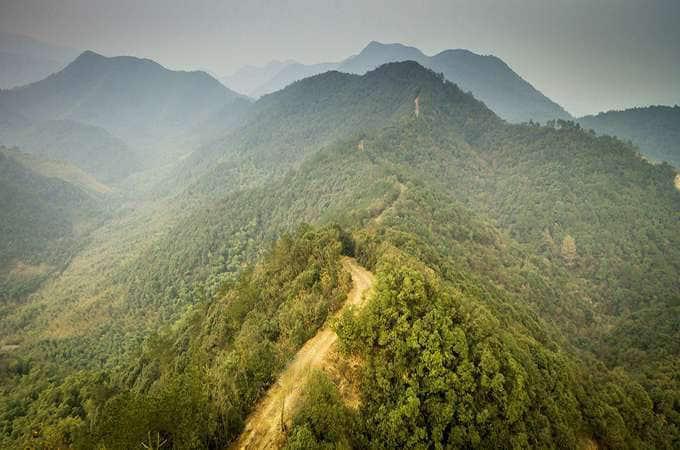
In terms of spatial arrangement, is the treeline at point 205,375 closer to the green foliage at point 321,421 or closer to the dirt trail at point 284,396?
the dirt trail at point 284,396

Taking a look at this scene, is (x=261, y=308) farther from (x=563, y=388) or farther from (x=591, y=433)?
(x=591, y=433)

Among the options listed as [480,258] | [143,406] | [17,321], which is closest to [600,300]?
[480,258]

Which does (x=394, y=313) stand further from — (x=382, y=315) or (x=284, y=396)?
(x=284, y=396)

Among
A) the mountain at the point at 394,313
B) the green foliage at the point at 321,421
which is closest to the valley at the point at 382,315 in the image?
the green foliage at the point at 321,421

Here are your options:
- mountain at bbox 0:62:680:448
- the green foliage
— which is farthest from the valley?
mountain at bbox 0:62:680:448

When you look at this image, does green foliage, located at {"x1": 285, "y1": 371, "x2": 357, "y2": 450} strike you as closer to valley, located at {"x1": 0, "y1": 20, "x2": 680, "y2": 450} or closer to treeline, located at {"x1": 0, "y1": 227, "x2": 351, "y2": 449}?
valley, located at {"x1": 0, "y1": 20, "x2": 680, "y2": 450}

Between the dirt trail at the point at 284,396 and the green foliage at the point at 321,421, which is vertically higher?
the green foliage at the point at 321,421

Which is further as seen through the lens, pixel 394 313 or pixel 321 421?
pixel 394 313

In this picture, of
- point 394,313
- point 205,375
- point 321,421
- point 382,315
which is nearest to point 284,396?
point 321,421
